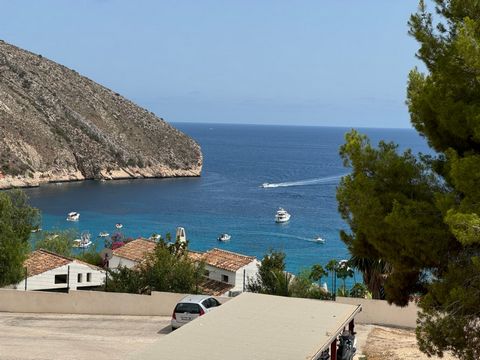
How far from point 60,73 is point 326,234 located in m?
96.9

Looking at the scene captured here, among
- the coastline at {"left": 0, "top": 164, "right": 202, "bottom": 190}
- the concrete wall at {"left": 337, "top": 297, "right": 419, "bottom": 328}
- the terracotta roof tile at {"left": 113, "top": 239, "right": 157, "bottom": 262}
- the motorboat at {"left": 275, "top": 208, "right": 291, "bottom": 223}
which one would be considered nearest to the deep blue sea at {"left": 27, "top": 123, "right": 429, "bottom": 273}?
the motorboat at {"left": 275, "top": 208, "right": 291, "bottom": 223}

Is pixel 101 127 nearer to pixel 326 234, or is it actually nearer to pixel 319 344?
pixel 326 234

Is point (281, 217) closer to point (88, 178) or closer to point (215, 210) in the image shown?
point (215, 210)

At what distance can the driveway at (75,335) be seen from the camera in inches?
760

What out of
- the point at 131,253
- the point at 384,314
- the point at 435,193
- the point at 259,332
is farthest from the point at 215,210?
the point at 435,193

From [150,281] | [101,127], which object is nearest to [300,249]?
[150,281]

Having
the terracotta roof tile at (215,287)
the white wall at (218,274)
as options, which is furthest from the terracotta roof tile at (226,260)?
the terracotta roof tile at (215,287)

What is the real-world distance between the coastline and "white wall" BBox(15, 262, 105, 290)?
9350 cm

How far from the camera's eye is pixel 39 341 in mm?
20844

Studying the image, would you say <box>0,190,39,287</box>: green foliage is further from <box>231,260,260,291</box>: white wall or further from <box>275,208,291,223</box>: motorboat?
<box>275,208,291,223</box>: motorboat

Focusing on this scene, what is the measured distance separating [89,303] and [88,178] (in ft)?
433

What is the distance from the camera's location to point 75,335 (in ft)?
71.5

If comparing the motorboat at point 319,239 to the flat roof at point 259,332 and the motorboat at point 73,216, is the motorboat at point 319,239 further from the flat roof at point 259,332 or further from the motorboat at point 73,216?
the flat roof at point 259,332

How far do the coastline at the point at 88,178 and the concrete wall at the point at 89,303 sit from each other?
105982mm
